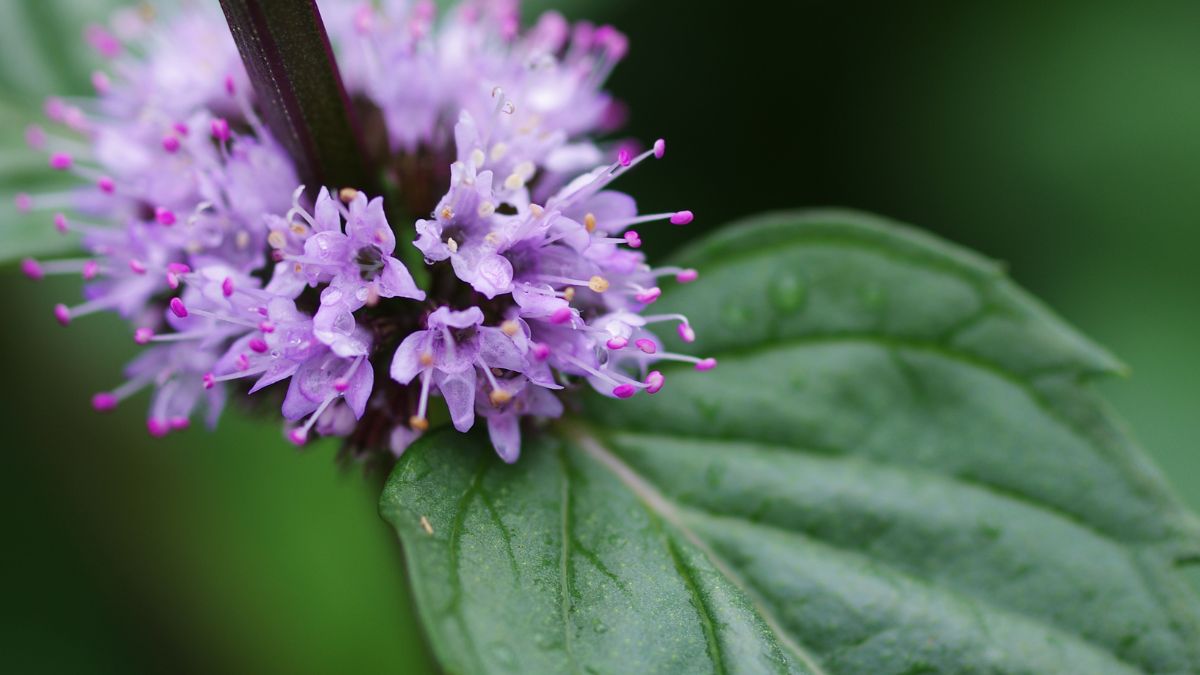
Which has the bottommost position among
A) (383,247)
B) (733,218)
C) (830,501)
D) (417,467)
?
(733,218)

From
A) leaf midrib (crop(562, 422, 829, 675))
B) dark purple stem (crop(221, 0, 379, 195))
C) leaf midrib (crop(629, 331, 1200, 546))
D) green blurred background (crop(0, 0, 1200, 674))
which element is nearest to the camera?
dark purple stem (crop(221, 0, 379, 195))

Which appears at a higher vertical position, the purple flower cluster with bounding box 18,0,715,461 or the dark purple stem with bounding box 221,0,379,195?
the dark purple stem with bounding box 221,0,379,195

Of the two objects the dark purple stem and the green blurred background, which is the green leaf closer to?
the dark purple stem

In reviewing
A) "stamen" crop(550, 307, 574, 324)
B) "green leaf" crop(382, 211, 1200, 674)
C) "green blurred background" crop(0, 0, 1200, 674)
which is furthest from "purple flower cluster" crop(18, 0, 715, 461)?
"green blurred background" crop(0, 0, 1200, 674)

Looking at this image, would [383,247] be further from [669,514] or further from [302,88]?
[669,514]

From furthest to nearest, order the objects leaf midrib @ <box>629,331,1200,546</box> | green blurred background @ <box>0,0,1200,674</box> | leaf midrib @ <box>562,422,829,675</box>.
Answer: green blurred background @ <box>0,0,1200,674</box>, leaf midrib @ <box>629,331,1200,546</box>, leaf midrib @ <box>562,422,829,675</box>

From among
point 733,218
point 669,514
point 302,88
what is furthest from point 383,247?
point 733,218

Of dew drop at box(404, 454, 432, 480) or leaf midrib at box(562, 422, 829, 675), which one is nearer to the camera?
dew drop at box(404, 454, 432, 480)

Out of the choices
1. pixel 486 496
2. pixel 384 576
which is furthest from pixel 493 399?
pixel 384 576
